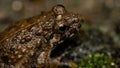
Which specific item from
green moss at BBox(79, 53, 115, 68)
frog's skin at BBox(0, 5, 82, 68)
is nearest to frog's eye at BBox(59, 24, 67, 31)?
frog's skin at BBox(0, 5, 82, 68)

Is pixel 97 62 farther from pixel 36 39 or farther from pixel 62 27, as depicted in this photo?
pixel 36 39

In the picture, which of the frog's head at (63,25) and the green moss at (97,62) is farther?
the green moss at (97,62)

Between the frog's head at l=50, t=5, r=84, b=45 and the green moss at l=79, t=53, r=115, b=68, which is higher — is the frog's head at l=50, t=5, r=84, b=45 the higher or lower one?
the higher one

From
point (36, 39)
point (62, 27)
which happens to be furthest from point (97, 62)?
point (36, 39)

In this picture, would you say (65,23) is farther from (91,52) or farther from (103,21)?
(103,21)

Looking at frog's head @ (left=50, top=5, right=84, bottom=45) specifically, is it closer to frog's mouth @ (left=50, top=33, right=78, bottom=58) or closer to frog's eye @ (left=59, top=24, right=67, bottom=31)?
frog's eye @ (left=59, top=24, right=67, bottom=31)

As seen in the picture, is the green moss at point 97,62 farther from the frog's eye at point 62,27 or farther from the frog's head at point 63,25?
the frog's eye at point 62,27

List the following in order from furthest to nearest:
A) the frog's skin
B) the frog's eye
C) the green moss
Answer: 1. the green moss
2. the frog's eye
3. the frog's skin

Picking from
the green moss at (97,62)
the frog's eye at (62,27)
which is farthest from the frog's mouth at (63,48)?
the frog's eye at (62,27)
